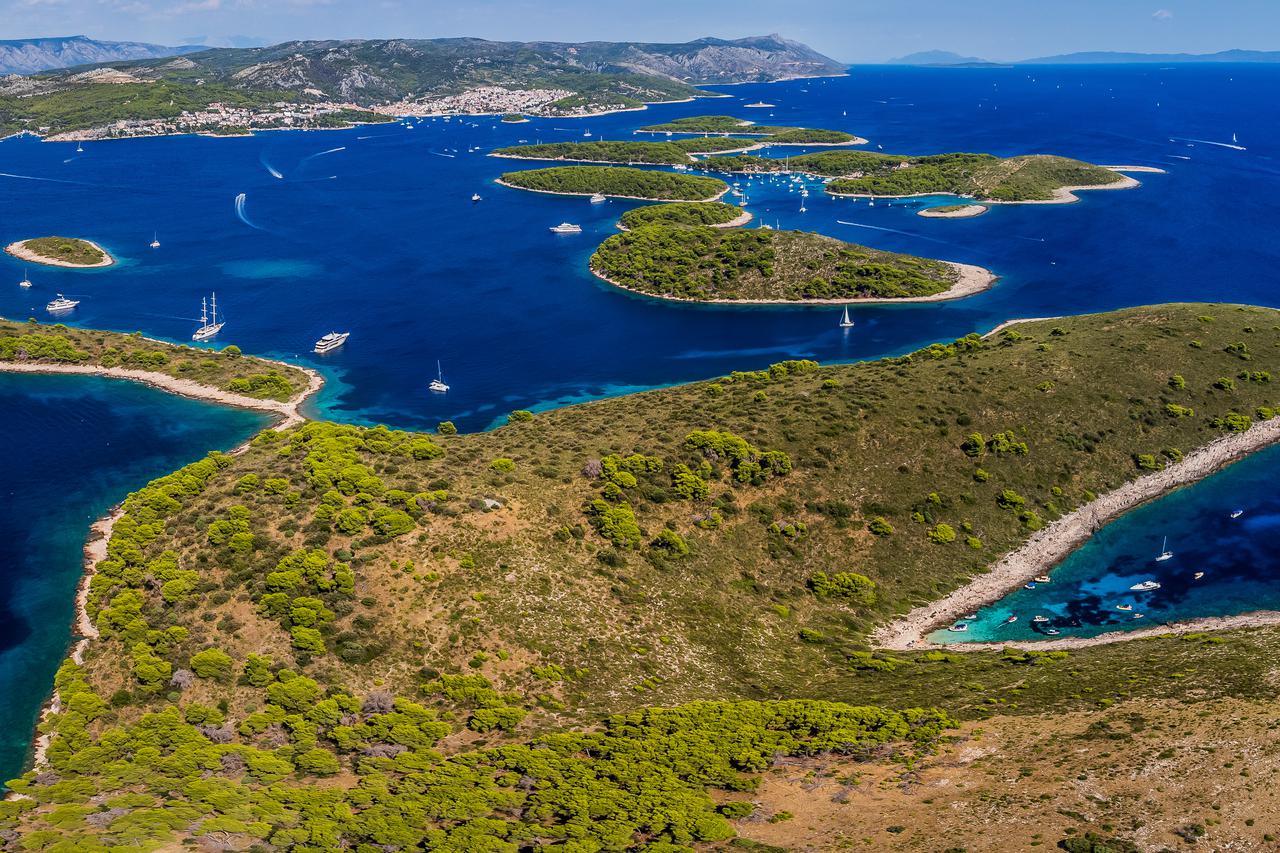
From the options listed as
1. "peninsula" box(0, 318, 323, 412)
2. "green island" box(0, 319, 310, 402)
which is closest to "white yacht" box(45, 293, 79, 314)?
"peninsula" box(0, 318, 323, 412)

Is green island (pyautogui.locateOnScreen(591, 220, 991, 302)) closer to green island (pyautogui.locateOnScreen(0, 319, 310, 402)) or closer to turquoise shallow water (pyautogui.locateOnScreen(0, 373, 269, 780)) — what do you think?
green island (pyautogui.locateOnScreen(0, 319, 310, 402))

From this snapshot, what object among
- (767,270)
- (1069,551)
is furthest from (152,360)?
(1069,551)

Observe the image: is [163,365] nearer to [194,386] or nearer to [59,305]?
[194,386]

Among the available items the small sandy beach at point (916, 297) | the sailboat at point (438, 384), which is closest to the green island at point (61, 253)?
the sailboat at point (438, 384)

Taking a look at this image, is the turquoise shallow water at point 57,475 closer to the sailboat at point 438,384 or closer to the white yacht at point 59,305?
the sailboat at point 438,384

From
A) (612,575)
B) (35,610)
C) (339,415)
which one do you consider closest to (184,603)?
(35,610)
